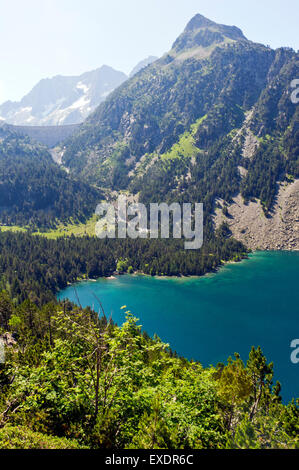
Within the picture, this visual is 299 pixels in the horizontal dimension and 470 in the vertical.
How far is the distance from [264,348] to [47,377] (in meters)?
86.0

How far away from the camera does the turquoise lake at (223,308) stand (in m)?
85.8

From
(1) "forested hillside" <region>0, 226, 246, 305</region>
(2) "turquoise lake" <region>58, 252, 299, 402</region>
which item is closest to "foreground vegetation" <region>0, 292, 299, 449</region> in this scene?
(2) "turquoise lake" <region>58, 252, 299, 402</region>

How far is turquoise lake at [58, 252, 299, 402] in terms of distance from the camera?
8578cm

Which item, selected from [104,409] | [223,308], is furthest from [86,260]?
[104,409]

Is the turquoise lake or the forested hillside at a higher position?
the forested hillside

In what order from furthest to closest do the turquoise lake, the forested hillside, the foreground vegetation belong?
the forested hillside < the turquoise lake < the foreground vegetation

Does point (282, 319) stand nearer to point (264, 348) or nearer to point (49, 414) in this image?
point (264, 348)

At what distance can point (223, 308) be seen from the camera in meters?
120

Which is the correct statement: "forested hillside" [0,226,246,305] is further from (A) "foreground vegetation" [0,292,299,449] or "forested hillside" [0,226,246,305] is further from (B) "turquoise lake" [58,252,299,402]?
(A) "foreground vegetation" [0,292,299,449]

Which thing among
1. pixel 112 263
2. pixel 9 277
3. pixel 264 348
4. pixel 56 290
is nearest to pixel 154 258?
pixel 112 263

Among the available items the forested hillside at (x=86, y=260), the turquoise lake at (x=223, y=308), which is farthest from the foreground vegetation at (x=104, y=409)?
the forested hillside at (x=86, y=260)

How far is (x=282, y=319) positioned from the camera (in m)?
105

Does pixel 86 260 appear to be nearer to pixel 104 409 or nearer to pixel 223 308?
pixel 223 308
